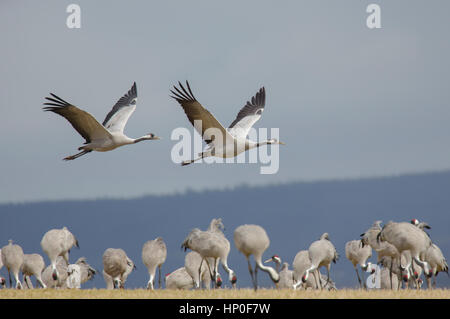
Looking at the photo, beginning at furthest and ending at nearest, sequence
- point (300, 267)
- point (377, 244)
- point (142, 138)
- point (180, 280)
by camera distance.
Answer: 1. point (180, 280)
2. point (142, 138)
3. point (300, 267)
4. point (377, 244)

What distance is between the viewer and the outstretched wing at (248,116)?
52.4ft

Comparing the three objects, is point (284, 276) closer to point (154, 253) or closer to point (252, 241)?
point (154, 253)

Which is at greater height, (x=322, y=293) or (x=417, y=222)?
(x=417, y=222)

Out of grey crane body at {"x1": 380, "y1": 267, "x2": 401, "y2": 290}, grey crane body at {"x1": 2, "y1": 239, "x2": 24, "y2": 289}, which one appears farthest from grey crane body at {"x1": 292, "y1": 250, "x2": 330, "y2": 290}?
grey crane body at {"x1": 2, "y1": 239, "x2": 24, "y2": 289}

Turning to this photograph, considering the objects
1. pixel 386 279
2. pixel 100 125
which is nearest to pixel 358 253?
pixel 386 279

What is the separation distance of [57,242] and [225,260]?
12.6ft

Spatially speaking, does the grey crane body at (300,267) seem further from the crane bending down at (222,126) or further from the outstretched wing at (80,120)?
the outstretched wing at (80,120)

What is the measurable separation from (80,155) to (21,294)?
4040 millimetres

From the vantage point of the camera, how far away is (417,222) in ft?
48.7

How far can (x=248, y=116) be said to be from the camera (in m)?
16.9
